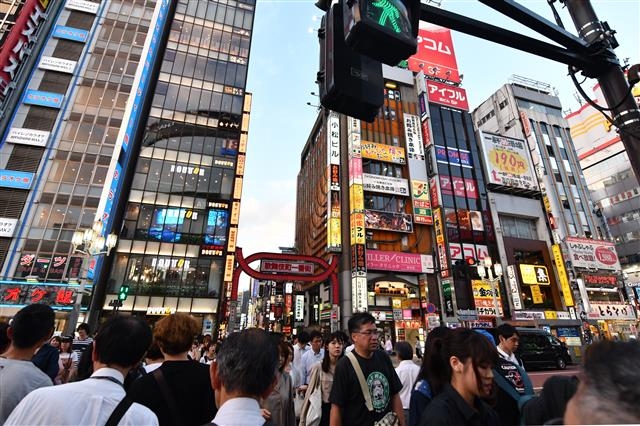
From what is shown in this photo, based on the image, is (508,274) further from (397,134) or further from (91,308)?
(91,308)

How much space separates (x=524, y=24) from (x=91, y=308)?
99.4 ft

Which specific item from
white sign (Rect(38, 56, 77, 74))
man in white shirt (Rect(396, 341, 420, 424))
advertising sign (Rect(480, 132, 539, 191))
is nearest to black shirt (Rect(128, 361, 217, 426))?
man in white shirt (Rect(396, 341, 420, 424))

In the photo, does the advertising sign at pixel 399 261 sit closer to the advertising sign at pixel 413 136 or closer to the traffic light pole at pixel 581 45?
the advertising sign at pixel 413 136

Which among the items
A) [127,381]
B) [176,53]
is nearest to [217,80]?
[176,53]

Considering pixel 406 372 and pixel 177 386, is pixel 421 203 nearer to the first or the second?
pixel 406 372

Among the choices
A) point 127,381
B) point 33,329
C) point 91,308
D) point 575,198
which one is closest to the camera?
point 33,329

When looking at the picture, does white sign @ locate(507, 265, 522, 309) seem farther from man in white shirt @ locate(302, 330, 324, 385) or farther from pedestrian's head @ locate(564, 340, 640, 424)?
pedestrian's head @ locate(564, 340, 640, 424)

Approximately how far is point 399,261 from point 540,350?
→ 1428 centimetres

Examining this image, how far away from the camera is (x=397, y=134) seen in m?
36.5

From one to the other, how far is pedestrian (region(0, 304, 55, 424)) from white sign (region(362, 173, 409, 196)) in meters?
29.8

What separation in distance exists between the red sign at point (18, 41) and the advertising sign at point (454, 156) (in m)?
35.9

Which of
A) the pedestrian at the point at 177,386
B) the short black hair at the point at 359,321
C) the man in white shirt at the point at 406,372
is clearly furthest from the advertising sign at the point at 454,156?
the pedestrian at the point at 177,386

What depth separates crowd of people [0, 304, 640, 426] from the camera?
42.3 inches

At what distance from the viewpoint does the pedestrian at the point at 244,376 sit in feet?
5.00
